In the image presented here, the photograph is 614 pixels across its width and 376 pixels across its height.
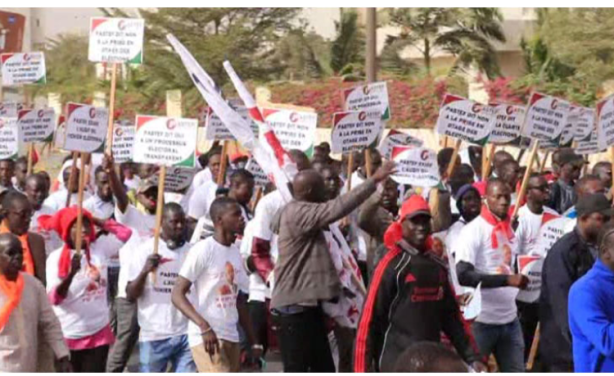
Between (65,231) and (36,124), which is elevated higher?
(36,124)

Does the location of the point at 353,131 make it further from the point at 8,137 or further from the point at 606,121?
the point at 8,137

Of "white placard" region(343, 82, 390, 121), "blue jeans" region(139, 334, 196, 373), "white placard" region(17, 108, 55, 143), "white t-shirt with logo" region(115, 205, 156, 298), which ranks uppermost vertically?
"white placard" region(343, 82, 390, 121)

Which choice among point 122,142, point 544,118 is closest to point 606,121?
point 544,118

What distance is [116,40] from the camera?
471 inches

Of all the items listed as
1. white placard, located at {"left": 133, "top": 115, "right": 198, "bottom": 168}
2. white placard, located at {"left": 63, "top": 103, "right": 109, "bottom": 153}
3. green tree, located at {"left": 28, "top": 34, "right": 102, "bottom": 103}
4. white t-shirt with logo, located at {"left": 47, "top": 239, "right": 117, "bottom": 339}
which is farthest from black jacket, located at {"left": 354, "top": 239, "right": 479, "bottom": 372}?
green tree, located at {"left": 28, "top": 34, "right": 102, "bottom": 103}

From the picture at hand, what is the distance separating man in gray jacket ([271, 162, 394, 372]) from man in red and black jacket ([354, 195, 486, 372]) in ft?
3.06

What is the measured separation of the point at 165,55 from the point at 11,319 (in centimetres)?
3400

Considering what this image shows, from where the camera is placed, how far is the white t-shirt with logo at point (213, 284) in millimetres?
8586

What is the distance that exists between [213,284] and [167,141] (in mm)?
2094

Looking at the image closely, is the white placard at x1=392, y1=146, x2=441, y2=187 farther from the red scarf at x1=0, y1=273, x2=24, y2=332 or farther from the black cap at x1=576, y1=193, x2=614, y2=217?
the red scarf at x1=0, y1=273, x2=24, y2=332

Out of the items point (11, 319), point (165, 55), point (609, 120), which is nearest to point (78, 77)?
point (165, 55)

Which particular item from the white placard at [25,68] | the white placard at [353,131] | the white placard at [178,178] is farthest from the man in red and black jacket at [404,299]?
the white placard at [25,68]

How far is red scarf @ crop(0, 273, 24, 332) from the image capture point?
23.7 feet

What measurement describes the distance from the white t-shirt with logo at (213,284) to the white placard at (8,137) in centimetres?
491
